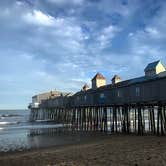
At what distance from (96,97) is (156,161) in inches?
1131

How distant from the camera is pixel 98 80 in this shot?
50969mm

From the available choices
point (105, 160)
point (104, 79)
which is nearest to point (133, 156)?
point (105, 160)

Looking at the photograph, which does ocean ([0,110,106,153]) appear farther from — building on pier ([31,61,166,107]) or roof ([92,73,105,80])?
roof ([92,73,105,80])

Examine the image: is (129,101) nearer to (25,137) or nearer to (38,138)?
(38,138)

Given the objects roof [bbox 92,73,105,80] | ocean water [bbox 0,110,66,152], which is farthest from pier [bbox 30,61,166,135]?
ocean water [bbox 0,110,66,152]

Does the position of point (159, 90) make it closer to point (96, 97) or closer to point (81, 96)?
point (96, 97)

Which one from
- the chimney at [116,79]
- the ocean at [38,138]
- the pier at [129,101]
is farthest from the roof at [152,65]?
the chimney at [116,79]

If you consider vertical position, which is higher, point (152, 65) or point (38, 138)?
Result: point (152, 65)

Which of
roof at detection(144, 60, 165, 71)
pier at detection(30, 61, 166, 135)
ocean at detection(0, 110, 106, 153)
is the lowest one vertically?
ocean at detection(0, 110, 106, 153)

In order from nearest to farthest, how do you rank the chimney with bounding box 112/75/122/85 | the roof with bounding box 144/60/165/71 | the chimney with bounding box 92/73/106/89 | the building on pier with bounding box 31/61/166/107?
the building on pier with bounding box 31/61/166/107 → the roof with bounding box 144/60/165/71 → the chimney with bounding box 112/75/122/85 → the chimney with bounding box 92/73/106/89

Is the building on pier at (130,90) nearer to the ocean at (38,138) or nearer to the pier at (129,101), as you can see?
the pier at (129,101)

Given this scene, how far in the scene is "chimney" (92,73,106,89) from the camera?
2000 inches

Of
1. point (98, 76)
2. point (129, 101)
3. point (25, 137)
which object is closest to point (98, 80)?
point (98, 76)

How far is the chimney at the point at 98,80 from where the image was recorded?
2000 inches
